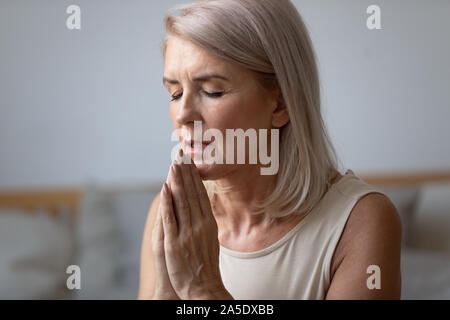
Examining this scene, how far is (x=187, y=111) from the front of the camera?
64 centimetres

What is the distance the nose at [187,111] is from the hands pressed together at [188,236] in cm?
6

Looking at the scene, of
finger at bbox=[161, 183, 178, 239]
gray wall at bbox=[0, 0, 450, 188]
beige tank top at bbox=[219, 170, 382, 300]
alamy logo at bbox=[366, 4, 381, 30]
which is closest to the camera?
finger at bbox=[161, 183, 178, 239]

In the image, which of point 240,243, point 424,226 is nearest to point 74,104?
point 240,243

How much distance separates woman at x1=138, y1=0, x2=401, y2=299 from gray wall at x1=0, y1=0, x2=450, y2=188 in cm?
27

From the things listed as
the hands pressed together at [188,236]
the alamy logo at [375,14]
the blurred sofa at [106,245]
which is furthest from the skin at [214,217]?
the blurred sofa at [106,245]

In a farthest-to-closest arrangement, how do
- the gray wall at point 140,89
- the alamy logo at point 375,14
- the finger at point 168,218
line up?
the gray wall at point 140,89, the alamy logo at point 375,14, the finger at point 168,218

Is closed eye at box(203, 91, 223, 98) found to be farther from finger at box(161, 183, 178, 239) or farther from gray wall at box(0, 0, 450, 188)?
gray wall at box(0, 0, 450, 188)

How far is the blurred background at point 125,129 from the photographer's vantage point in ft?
3.78

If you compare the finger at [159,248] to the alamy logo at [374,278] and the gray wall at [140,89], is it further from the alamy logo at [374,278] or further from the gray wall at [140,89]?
the gray wall at [140,89]

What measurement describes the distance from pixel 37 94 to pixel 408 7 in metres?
1.12

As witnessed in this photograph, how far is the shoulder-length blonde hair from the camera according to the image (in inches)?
25.4

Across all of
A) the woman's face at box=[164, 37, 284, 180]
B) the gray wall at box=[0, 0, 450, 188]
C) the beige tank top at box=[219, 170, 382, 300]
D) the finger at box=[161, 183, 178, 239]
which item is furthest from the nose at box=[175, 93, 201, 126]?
the gray wall at box=[0, 0, 450, 188]

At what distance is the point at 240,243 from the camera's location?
77cm

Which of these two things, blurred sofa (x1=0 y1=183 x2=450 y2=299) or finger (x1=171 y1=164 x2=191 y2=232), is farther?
blurred sofa (x1=0 y1=183 x2=450 y2=299)
